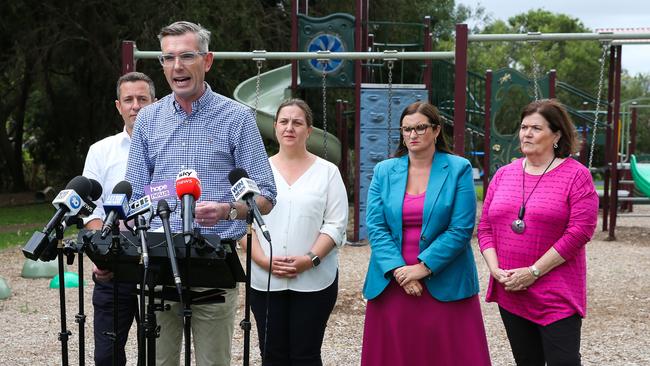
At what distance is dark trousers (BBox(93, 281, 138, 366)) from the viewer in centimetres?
412

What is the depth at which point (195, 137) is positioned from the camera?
351cm

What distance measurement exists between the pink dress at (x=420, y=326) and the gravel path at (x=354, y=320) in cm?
182

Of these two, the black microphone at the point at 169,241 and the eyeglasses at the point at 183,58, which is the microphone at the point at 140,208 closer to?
the black microphone at the point at 169,241

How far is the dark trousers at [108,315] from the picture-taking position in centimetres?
412

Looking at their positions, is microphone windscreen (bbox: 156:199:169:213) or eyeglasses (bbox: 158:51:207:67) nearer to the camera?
microphone windscreen (bbox: 156:199:169:213)

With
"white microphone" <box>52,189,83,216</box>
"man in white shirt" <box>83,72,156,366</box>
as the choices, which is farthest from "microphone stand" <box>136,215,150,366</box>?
"man in white shirt" <box>83,72,156,366</box>

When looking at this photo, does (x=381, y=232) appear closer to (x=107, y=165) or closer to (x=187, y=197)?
(x=107, y=165)

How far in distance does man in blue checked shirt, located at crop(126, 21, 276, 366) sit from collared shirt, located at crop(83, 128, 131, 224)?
2.36 feet

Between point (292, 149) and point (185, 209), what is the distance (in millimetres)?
1875

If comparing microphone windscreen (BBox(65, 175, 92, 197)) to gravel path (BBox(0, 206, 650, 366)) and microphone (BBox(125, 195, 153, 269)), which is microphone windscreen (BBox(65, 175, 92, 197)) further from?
gravel path (BBox(0, 206, 650, 366))

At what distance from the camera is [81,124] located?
856 inches

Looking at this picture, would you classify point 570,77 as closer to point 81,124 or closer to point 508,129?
point 508,129

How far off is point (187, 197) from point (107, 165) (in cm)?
163

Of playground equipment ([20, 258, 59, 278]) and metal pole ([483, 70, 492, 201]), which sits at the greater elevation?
metal pole ([483, 70, 492, 201])
